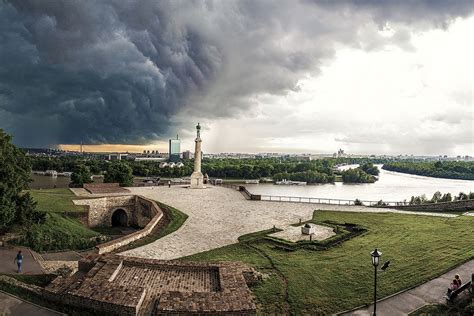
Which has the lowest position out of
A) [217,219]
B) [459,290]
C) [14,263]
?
[14,263]

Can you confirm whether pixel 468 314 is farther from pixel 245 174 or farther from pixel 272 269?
pixel 245 174

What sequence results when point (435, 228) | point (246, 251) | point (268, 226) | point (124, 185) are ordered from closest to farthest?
point (246, 251) → point (435, 228) → point (268, 226) → point (124, 185)

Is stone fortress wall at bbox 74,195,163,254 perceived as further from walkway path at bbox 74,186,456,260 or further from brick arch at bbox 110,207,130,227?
walkway path at bbox 74,186,456,260

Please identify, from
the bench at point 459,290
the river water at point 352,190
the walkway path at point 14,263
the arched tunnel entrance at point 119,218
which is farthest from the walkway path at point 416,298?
the river water at point 352,190

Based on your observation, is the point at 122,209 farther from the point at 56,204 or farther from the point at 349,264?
the point at 349,264

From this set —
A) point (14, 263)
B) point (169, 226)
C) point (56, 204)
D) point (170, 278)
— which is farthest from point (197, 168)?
point (170, 278)

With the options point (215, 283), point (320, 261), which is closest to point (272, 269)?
point (320, 261)
